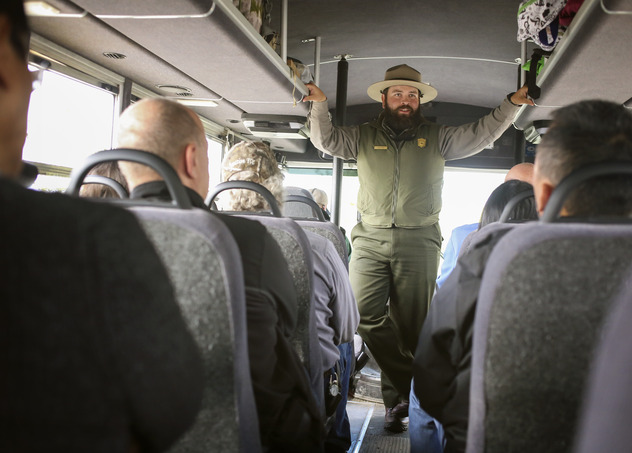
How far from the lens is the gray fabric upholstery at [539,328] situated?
0.99 metres

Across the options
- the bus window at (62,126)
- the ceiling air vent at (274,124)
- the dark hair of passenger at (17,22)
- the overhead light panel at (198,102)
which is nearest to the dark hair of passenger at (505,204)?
the dark hair of passenger at (17,22)

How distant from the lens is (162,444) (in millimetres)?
731

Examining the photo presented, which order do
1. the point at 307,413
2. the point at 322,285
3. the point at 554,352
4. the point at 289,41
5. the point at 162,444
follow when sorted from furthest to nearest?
the point at 289,41, the point at 322,285, the point at 307,413, the point at 554,352, the point at 162,444

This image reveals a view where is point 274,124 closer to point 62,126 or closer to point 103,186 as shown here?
point 62,126

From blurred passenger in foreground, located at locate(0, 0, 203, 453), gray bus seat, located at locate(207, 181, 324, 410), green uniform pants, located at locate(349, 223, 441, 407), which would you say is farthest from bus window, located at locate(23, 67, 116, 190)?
blurred passenger in foreground, located at locate(0, 0, 203, 453)

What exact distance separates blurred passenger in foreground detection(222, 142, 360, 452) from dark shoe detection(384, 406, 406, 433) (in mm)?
910

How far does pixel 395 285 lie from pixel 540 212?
2554 millimetres

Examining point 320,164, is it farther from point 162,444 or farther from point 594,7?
point 162,444

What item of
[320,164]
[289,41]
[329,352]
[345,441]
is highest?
[289,41]

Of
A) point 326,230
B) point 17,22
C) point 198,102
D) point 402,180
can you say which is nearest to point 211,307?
point 17,22

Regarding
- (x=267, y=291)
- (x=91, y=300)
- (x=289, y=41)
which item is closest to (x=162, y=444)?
(x=91, y=300)

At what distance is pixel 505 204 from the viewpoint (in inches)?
107

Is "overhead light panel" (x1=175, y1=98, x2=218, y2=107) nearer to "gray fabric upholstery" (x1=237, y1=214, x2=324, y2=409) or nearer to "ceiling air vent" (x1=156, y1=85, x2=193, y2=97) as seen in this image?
"ceiling air vent" (x1=156, y1=85, x2=193, y2=97)

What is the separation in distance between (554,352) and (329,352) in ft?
4.49
